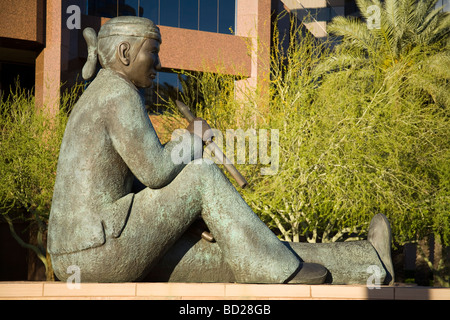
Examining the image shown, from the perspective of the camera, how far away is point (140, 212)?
3.74 metres

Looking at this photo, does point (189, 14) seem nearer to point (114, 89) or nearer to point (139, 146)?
point (114, 89)

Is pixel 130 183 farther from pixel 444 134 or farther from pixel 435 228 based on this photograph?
pixel 435 228

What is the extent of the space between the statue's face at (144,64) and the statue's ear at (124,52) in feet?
0.16

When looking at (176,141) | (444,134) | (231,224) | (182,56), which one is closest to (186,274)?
(231,224)

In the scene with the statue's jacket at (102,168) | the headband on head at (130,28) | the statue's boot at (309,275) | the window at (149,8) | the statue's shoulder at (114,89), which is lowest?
the statue's boot at (309,275)

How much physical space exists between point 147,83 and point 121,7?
53.4 feet

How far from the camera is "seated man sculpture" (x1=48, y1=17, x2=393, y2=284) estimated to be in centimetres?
370

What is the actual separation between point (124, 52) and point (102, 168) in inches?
35.9

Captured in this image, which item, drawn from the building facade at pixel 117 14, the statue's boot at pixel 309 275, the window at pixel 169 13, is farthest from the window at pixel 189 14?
the statue's boot at pixel 309 275

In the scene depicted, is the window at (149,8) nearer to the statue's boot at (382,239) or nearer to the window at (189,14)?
the window at (189,14)

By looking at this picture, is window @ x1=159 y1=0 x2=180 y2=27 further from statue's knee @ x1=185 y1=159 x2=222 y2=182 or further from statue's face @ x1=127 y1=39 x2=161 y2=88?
statue's knee @ x1=185 y1=159 x2=222 y2=182

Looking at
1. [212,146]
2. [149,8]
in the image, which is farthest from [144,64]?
[149,8]

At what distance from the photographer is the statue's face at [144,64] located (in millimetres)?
4117

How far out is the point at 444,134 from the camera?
13945 millimetres
